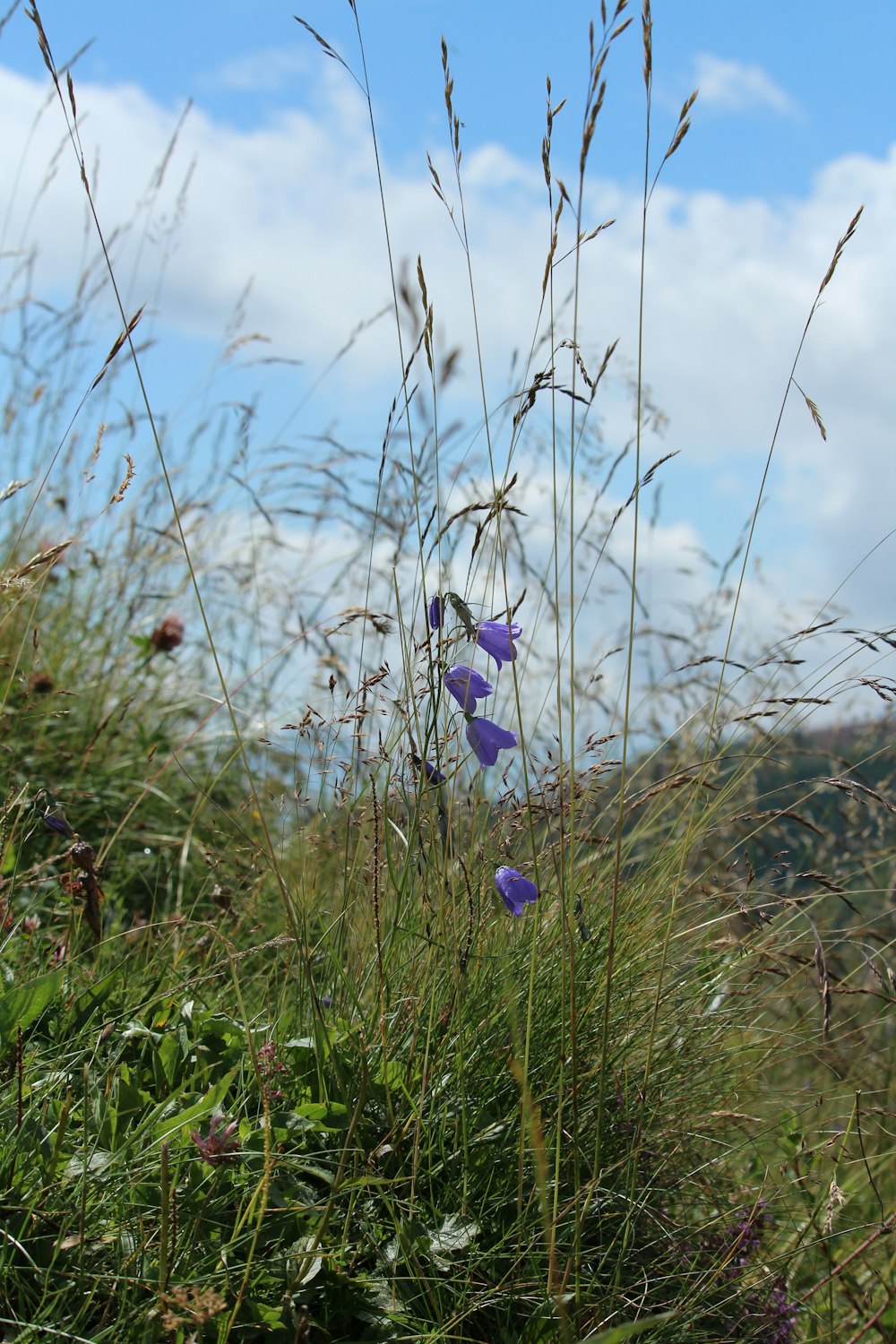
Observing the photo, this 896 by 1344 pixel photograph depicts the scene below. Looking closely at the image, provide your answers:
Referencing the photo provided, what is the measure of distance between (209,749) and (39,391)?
1661mm

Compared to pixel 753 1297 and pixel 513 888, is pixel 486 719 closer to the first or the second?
pixel 513 888

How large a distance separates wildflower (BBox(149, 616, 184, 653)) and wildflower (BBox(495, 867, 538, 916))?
7.45 ft

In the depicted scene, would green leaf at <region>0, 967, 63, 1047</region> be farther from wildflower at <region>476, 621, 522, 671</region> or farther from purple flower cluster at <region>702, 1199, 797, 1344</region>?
purple flower cluster at <region>702, 1199, 797, 1344</region>

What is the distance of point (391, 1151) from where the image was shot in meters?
1.59

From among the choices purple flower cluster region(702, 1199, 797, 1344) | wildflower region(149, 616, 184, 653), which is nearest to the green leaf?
purple flower cluster region(702, 1199, 797, 1344)

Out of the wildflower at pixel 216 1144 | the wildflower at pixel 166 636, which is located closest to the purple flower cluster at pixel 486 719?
the wildflower at pixel 216 1144

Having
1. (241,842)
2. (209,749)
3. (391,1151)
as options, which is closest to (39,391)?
(209,749)

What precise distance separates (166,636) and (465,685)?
219cm

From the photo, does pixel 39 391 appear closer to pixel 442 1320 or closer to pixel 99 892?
pixel 99 892

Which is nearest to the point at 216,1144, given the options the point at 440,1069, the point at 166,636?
the point at 440,1069

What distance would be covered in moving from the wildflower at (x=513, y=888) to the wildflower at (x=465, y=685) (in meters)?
0.27

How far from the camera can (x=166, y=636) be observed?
3803 mm

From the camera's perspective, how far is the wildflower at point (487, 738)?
1.84 m

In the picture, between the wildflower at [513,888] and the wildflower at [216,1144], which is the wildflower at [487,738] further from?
the wildflower at [216,1144]
